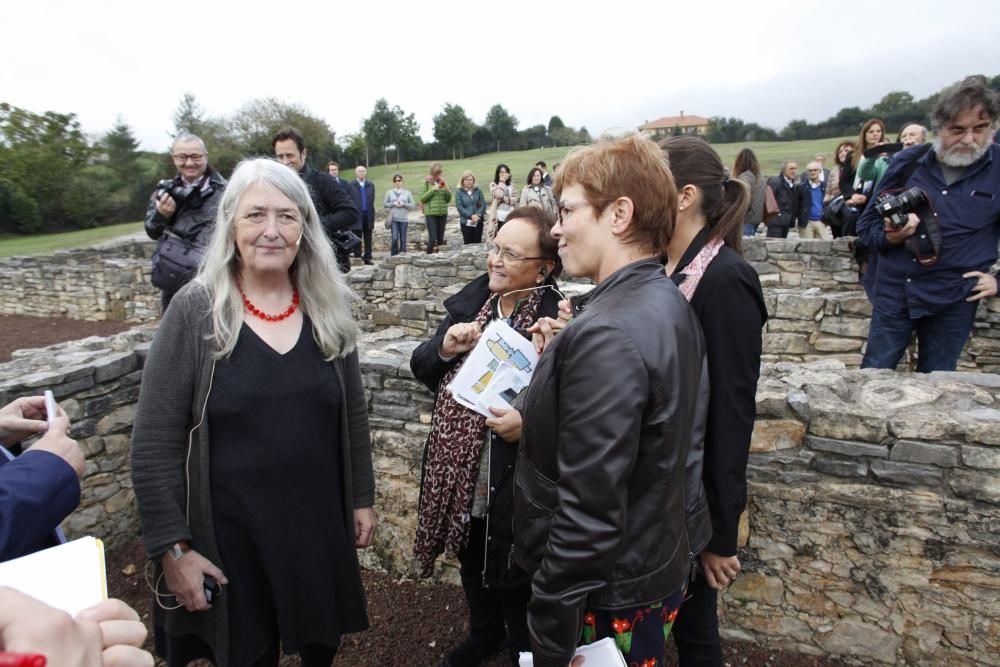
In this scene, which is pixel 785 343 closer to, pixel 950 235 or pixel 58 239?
pixel 950 235

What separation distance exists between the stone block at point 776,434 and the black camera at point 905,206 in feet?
5.53

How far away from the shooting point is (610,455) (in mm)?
1405

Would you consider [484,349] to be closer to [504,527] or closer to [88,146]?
[504,527]

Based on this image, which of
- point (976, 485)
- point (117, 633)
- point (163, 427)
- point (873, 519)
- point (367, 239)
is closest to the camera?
point (117, 633)

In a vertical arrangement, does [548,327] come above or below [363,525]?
above

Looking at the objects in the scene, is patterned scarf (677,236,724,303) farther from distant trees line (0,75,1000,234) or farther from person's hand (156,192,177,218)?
distant trees line (0,75,1000,234)

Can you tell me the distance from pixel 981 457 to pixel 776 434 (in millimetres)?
781

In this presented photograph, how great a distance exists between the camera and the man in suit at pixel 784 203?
11.2 metres

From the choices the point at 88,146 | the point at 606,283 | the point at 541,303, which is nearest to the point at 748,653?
the point at 541,303

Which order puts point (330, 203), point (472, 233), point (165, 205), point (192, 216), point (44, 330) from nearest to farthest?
point (165, 205) < point (192, 216) < point (330, 203) < point (44, 330) < point (472, 233)

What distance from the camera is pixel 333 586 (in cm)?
220

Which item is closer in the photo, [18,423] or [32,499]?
[32,499]

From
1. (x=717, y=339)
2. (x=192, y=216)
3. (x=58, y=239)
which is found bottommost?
(x=58, y=239)

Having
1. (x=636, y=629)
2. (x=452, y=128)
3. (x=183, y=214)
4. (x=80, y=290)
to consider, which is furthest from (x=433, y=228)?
(x=452, y=128)
